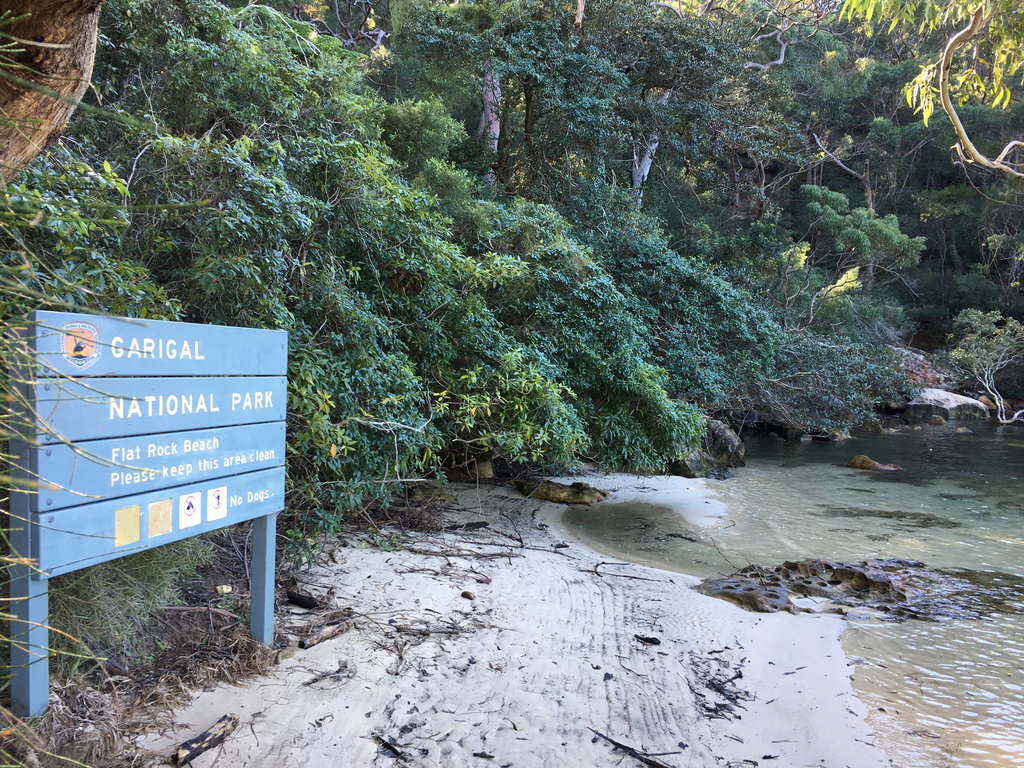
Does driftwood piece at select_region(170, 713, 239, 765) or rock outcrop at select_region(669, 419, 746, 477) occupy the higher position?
driftwood piece at select_region(170, 713, 239, 765)

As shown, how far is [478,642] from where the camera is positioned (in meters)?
4.45

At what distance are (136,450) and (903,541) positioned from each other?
9.26 metres

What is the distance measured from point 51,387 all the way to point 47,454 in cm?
26

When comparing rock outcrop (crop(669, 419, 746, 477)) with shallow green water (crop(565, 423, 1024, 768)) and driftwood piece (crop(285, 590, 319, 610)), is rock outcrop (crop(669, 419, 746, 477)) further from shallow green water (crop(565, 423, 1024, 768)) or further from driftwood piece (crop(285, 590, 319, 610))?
driftwood piece (crop(285, 590, 319, 610))

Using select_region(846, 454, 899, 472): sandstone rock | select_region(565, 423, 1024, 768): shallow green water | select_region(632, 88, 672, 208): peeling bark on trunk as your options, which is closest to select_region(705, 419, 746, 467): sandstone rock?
select_region(565, 423, 1024, 768): shallow green water

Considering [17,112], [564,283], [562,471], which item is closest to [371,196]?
[564,283]

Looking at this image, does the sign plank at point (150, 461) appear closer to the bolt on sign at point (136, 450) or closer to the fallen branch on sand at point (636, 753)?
the bolt on sign at point (136, 450)

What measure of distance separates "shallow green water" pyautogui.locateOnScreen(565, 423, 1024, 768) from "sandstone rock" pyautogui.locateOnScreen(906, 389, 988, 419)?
5472 mm

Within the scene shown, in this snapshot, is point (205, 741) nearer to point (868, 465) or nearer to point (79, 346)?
point (79, 346)

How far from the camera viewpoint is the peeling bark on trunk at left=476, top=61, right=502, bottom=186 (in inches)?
528

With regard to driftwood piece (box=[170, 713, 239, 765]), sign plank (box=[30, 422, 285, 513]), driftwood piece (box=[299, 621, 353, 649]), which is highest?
sign plank (box=[30, 422, 285, 513])

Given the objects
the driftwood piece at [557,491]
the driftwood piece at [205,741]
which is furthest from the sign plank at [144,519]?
the driftwood piece at [557,491]

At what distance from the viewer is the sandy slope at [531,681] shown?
10.8 feet

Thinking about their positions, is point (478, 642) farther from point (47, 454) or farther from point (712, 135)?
point (712, 135)
